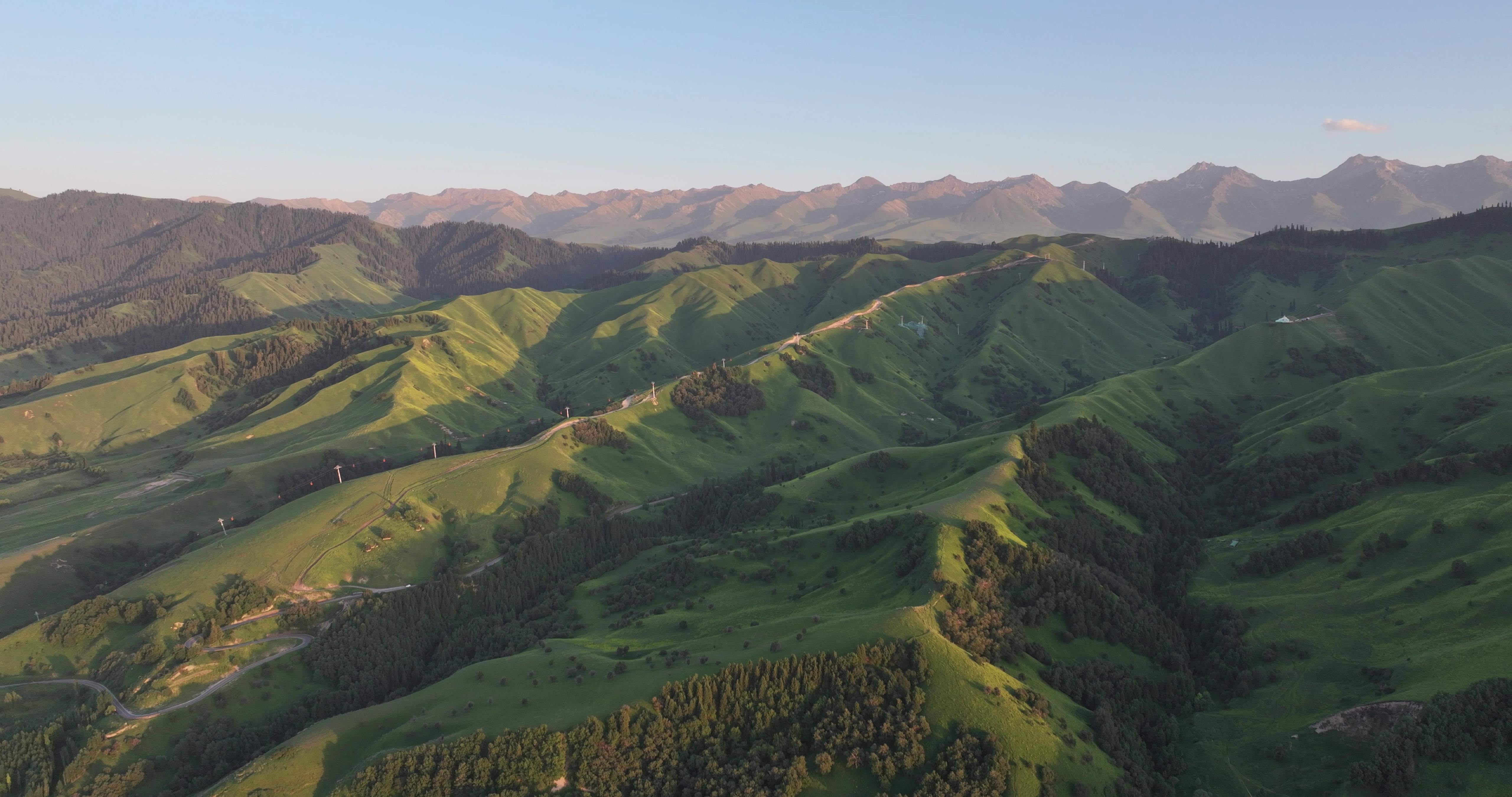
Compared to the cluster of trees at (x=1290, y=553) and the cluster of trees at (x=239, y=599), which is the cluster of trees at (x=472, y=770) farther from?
the cluster of trees at (x=1290, y=553)

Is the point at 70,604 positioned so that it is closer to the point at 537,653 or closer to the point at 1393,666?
the point at 537,653

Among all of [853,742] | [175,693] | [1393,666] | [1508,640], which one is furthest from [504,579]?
[1508,640]

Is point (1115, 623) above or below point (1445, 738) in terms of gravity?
below

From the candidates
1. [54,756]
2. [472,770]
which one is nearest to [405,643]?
[54,756]

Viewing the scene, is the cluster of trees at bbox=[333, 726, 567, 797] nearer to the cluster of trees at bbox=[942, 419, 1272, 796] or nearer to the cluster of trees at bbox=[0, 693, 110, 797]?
the cluster of trees at bbox=[0, 693, 110, 797]

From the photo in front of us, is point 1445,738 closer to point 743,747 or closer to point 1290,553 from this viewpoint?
point 1290,553

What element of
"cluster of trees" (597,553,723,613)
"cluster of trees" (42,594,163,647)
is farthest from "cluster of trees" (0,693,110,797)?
"cluster of trees" (597,553,723,613)
